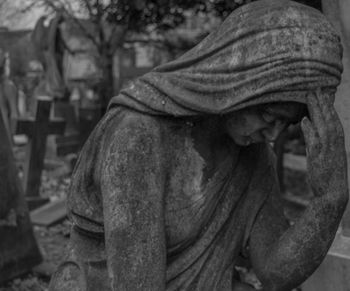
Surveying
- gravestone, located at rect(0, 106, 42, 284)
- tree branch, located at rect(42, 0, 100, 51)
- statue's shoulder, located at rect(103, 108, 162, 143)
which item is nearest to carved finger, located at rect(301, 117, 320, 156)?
statue's shoulder, located at rect(103, 108, 162, 143)

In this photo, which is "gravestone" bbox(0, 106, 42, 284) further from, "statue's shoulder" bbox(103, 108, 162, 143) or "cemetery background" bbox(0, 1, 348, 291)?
"statue's shoulder" bbox(103, 108, 162, 143)

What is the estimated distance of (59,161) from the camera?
411 inches

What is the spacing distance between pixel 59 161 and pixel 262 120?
355 inches

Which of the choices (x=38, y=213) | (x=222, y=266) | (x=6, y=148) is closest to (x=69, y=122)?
(x=38, y=213)

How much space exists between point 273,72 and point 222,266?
0.74 meters

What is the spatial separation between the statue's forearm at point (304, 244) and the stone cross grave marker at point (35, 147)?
19.2ft

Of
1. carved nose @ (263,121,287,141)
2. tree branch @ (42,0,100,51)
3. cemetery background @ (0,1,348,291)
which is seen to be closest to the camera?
carved nose @ (263,121,287,141)

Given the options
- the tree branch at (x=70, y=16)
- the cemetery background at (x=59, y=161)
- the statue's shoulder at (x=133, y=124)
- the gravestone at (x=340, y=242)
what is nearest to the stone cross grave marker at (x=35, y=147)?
the cemetery background at (x=59, y=161)

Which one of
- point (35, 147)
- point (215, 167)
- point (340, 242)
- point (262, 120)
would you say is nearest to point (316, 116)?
point (262, 120)

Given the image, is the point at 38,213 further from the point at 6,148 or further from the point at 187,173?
the point at 187,173

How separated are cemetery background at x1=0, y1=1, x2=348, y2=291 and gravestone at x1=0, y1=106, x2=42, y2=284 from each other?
98 millimetres

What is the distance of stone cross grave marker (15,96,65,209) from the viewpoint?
7.43 metres

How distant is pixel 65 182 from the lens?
30.0 feet

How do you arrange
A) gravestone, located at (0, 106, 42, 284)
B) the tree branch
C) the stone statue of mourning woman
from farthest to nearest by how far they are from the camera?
1. the tree branch
2. gravestone, located at (0, 106, 42, 284)
3. the stone statue of mourning woman
